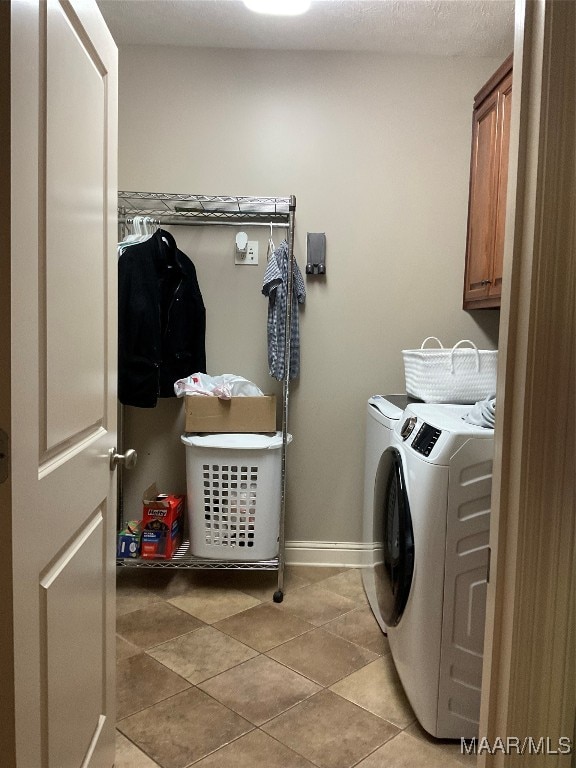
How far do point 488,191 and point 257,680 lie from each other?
7.04ft

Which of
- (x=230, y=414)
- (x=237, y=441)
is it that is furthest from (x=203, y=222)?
(x=237, y=441)

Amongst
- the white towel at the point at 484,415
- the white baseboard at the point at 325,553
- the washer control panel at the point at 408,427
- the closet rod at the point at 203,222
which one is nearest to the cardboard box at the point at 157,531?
the white baseboard at the point at 325,553

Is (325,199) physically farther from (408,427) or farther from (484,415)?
(484,415)

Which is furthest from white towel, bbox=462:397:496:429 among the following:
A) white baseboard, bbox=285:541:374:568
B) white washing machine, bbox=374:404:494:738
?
white baseboard, bbox=285:541:374:568

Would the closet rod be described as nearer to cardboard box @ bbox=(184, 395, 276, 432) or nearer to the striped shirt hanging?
the striped shirt hanging

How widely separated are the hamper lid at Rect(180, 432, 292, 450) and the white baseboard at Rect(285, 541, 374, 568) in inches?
26.9

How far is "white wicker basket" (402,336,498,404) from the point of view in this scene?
87.6 inches

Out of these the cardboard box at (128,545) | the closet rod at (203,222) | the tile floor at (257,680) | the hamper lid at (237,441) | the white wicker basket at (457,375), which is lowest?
the tile floor at (257,680)

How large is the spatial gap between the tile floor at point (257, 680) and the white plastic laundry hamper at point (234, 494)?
244 millimetres

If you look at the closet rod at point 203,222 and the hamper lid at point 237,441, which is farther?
the closet rod at point 203,222

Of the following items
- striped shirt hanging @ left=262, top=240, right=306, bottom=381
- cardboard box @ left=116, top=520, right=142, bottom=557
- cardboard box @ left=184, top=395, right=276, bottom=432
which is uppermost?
striped shirt hanging @ left=262, top=240, right=306, bottom=381

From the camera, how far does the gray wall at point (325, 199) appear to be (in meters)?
2.77

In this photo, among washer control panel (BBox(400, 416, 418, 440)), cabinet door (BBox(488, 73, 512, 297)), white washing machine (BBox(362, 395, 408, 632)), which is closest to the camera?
washer control panel (BBox(400, 416, 418, 440))

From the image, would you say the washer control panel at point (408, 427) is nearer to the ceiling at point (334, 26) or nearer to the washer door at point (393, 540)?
the washer door at point (393, 540)
